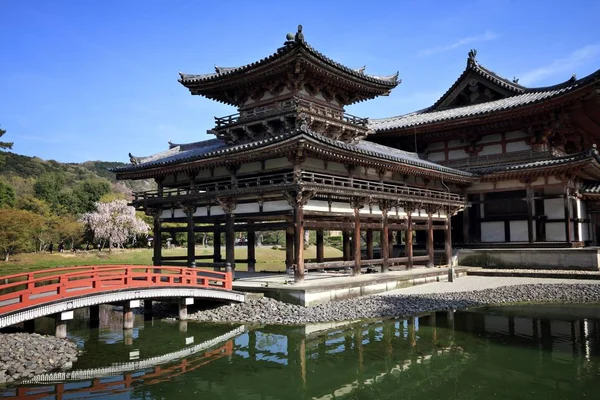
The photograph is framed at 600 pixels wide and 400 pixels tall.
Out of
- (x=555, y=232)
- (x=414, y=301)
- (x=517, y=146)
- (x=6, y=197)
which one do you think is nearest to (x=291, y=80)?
(x=414, y=301)

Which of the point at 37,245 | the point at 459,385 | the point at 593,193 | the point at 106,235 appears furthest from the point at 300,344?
the point at 37,245

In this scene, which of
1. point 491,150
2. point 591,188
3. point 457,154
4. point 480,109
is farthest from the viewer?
point 457,154

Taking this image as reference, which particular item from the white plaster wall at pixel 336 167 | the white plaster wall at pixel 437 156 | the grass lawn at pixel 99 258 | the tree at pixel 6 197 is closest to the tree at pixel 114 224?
the grass lawn at pixel 99 258

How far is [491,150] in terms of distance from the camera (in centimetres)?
3212

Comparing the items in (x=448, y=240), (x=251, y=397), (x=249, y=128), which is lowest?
(x=251, y=397)

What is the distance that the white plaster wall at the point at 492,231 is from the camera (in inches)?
1216

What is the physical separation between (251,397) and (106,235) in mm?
56445

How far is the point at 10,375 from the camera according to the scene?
11.8m

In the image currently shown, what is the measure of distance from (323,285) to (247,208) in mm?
5628

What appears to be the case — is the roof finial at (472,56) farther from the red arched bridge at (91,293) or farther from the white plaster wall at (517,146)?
the red arched bridge at (91,293)

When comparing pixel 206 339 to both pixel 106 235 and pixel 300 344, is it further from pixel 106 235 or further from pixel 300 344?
pixel 106 235

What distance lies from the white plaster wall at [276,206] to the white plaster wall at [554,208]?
1845cm

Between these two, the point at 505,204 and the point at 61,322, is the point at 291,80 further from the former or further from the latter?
the point at 505,204

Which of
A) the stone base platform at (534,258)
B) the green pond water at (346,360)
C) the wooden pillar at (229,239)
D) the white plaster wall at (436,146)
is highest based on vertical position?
the white plaster wall at (436,146)
